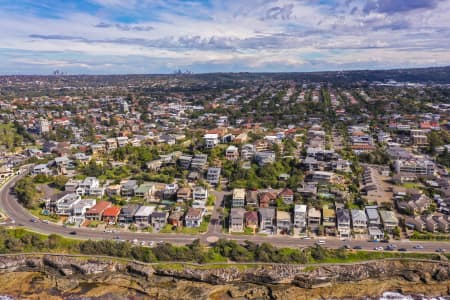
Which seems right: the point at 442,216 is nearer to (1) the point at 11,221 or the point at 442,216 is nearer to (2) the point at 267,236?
(2) the point at 267,236

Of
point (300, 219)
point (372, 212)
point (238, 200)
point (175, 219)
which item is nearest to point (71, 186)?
point (175, 219)

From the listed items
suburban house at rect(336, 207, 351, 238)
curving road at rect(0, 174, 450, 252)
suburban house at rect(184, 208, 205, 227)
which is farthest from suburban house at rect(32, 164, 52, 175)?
suburban house at rect(336, 207, 351, 238)

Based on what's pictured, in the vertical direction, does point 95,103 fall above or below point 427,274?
above

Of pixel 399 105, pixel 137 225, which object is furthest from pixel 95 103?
pixel 399 105

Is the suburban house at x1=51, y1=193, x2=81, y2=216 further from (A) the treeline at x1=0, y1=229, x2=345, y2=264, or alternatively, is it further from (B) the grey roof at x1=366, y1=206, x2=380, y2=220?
(B) the grey roof at x1=366, y1=206, x2=380, y2=220

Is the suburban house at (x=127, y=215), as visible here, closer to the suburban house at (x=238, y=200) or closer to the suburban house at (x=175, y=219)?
the suburban house at (x=175, y=219)

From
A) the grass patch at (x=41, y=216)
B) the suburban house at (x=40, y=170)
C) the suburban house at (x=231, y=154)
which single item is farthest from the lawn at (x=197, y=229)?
the suburban house at (x=40, y=170)
